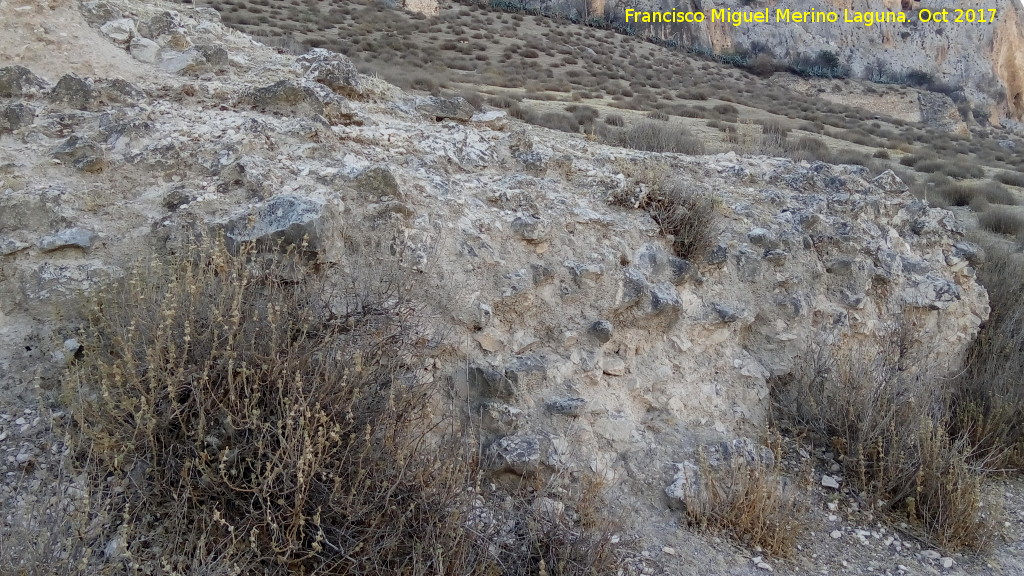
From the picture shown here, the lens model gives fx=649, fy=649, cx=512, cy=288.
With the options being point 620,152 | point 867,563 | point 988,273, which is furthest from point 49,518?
point 988,273

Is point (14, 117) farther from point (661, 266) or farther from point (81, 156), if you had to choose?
point (661, 266)

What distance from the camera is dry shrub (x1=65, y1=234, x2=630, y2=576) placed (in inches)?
84.1

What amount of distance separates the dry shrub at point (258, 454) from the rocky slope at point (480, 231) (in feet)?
1.73

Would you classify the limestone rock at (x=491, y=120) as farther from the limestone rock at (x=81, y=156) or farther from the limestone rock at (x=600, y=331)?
the limestone rock at (x=81, y=156)

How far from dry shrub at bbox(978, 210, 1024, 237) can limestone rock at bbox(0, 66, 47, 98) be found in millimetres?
10737

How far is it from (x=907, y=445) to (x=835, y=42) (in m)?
42.3

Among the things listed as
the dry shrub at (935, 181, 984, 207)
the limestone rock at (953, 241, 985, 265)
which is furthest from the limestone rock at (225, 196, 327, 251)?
the dry shrub at (935, 181, 984, 207)

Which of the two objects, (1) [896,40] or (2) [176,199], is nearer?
(2) [176,199]

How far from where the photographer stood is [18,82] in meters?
3.88

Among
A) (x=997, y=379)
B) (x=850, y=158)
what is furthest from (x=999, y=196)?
(x=997, y=379)

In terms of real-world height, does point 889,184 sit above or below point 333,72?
below

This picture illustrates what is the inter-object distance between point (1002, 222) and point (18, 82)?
11092 millimetres

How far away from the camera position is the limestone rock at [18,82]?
3.83 m

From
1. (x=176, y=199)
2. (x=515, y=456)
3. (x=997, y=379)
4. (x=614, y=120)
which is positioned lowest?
(x=997, y=379)
